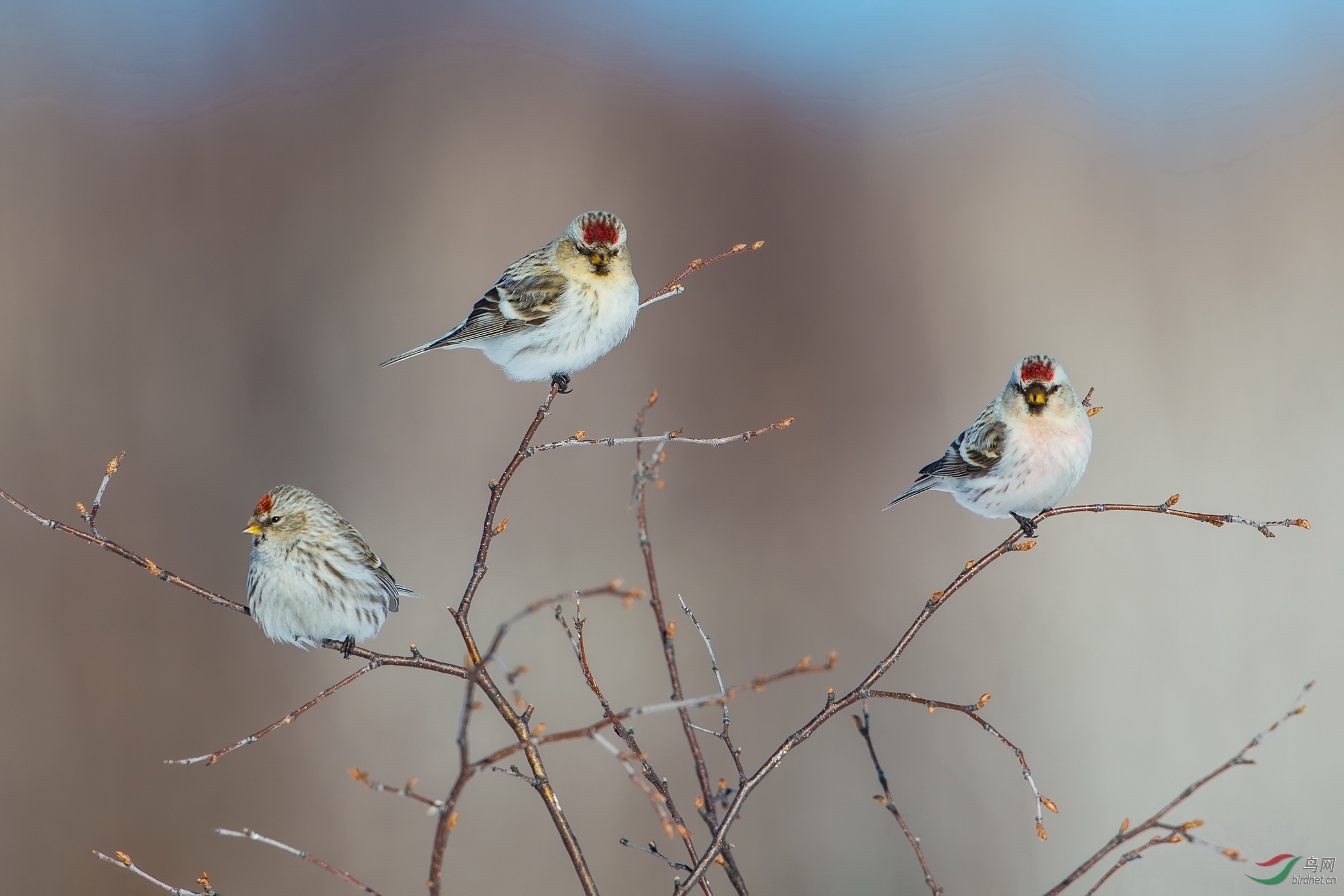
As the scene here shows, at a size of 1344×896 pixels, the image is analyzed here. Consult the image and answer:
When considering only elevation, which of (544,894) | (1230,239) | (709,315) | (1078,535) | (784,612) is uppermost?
(1230,239)

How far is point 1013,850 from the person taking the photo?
5.96 m

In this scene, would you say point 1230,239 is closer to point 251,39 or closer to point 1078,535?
point 1078,535

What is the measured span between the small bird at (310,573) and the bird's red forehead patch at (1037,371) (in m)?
1.57

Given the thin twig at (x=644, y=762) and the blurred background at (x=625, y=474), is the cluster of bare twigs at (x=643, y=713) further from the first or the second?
the blurred background at (x=625, y=474)

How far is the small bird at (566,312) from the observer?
2.41 meters

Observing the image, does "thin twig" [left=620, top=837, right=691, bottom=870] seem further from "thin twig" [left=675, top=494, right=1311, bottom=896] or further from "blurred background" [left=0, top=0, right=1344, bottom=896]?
"blurred background" [left=0, top=0, right=1344, bottom=896]

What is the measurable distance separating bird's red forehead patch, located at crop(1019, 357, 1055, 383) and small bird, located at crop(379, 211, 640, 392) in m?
0.99

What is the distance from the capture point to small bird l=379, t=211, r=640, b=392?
2410mm

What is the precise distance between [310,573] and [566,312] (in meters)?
0.87

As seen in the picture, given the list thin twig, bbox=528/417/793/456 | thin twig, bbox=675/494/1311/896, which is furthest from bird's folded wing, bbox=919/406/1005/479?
thin twig, bbox=528/417/793/456

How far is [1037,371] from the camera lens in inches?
97.1

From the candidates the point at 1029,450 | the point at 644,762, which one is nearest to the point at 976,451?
the point at 1029,450

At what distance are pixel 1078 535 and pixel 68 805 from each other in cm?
608

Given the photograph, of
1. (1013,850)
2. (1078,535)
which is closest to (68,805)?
(1013,850)
